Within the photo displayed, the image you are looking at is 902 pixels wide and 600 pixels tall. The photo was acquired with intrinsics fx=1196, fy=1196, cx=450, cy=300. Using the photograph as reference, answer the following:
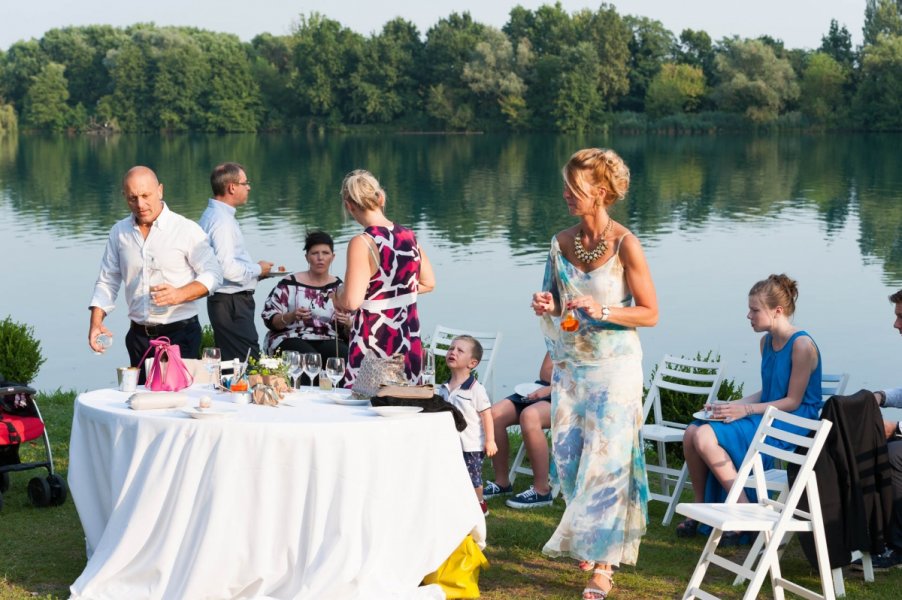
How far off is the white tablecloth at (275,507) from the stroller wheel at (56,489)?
5.71ft

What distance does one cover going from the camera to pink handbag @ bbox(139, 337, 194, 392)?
5.38 m

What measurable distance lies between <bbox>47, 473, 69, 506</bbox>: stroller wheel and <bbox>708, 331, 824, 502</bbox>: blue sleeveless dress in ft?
11.3

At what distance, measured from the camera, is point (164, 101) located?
3155 inches

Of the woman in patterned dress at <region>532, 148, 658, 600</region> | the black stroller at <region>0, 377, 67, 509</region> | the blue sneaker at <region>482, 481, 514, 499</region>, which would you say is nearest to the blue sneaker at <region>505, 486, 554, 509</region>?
the blue sneaker at <region>482, 481, 514, 499</region>

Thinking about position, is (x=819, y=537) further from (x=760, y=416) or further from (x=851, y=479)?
(x=760, y=416)

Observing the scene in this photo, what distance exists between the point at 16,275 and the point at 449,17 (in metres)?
68.6

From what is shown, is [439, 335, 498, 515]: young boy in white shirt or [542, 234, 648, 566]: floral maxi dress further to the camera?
[439, 335, 498, 515]: young boy in white shirt

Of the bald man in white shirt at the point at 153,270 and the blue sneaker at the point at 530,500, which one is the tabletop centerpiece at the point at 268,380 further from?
the blue sneaker at the point at 530,500

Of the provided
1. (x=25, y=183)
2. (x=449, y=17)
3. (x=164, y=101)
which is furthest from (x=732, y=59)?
(x=25, y=183)

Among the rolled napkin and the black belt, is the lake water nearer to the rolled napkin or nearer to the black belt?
the black belt

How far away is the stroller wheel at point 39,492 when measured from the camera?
21.1 ft

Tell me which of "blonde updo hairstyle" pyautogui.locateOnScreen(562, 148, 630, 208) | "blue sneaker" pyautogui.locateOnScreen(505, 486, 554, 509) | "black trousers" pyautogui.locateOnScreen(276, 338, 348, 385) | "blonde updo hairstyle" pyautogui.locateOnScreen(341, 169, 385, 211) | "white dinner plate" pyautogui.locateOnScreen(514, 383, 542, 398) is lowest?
"blue sneaker" pyautogui.locateOnScreen(505, 486, 554, 509)

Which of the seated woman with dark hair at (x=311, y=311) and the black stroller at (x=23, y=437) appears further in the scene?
the seated woman with dark hair at (x=311, y=311)

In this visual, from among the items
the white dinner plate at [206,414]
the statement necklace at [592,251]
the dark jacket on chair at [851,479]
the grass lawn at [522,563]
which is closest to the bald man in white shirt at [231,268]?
the grass lawn at [522,563]
